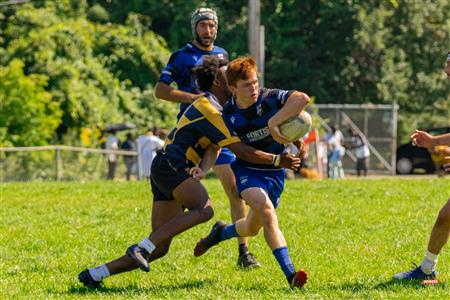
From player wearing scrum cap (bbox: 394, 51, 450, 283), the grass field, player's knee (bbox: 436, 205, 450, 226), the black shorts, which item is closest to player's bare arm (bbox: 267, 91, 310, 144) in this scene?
the black shorts

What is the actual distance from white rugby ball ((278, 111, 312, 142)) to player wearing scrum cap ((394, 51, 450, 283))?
82 cm

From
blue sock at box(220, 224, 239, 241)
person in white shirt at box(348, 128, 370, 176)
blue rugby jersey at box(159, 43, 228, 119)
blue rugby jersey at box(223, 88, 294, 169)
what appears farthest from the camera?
person in white shirt at box(348, 128, 370, 176)

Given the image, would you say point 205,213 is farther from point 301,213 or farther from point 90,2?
point 90,2

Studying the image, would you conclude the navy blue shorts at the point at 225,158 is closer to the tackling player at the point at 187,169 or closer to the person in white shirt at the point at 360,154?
the tackling player at the point at 187,169

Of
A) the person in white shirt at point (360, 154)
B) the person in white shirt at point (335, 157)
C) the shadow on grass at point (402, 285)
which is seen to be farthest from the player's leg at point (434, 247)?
the person in white shirt at point (360, 154)

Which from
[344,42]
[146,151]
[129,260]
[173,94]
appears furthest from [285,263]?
[344,42]

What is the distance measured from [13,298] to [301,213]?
21.6 ft

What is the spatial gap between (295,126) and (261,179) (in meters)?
0.66

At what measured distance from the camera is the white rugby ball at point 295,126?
802 cm

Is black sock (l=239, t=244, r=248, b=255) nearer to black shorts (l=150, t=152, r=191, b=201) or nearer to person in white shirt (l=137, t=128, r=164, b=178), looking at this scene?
black shorts (l=150, t=152, r=191, b=201)

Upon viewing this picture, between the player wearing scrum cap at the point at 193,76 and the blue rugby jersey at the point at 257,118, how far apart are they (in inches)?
46.4

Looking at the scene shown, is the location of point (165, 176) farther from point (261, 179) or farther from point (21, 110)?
point (21, 110)

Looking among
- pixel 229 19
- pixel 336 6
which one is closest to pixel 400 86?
pixel 336 6

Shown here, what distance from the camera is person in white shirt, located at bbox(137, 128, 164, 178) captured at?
2592cm
